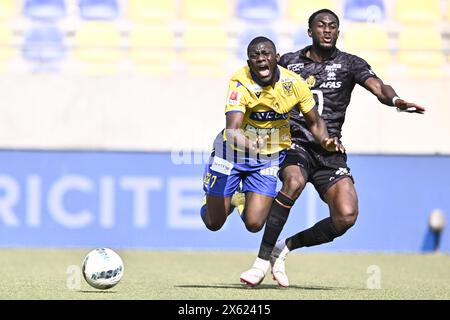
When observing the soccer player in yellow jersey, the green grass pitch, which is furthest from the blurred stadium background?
the soccer player in yellow jersey

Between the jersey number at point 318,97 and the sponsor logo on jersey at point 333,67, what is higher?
the sponsor logo on jersey at point 333,67

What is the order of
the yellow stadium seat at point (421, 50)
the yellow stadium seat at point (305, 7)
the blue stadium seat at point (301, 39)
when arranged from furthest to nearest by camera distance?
the yellow stadium seat at point (305, 7), the yellow stadium seat at point (421, 50), the blue stadium seat at point (301, 39)

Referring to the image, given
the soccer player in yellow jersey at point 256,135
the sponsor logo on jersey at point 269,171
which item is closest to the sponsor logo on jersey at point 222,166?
the soccer player in yellow jersey at point 256,135

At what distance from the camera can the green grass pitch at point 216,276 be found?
826 centimetres

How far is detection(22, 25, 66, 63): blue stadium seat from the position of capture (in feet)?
48.6

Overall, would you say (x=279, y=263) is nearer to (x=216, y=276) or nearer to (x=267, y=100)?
(x=267, y=100)

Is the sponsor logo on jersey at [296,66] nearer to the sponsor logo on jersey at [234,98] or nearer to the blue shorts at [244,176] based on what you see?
the blue shorts at [244,176]

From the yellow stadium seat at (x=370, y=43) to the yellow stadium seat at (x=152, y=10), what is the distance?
249 centimetres

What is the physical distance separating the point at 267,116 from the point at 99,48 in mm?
6576

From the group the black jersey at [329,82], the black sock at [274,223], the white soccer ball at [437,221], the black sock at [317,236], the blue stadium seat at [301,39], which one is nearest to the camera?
the black sock at [274,223]

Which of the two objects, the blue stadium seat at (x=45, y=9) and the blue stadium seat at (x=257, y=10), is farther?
the blue stadium seat at (x=257, y=10)

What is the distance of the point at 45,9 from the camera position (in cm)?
1583
